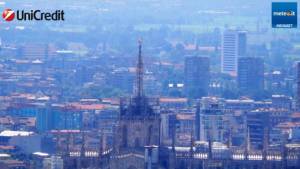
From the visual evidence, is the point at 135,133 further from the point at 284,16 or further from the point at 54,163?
the point at 284,16

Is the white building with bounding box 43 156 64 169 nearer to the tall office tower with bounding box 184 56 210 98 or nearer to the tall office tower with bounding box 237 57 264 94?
the tall office tower with bounding box 184 56 210 98

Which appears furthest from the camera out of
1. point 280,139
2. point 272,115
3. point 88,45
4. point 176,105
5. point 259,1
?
point 88,45

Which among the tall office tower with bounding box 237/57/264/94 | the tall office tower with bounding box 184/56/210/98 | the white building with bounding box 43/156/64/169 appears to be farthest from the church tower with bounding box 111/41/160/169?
the tall office tower with bounding box 237/57/264/94

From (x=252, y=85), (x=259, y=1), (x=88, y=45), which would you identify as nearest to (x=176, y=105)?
(x=252, y=85)

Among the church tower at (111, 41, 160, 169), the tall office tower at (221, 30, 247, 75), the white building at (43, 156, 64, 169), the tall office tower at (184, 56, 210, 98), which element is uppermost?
the tall office tower at (221, 30, 247, 75)

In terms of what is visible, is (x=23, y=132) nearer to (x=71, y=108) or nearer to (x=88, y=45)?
(x=71, y=108)

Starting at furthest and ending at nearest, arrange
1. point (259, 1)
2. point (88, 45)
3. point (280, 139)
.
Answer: point (88, 45) < point (259, 1) < point (280, 139)
